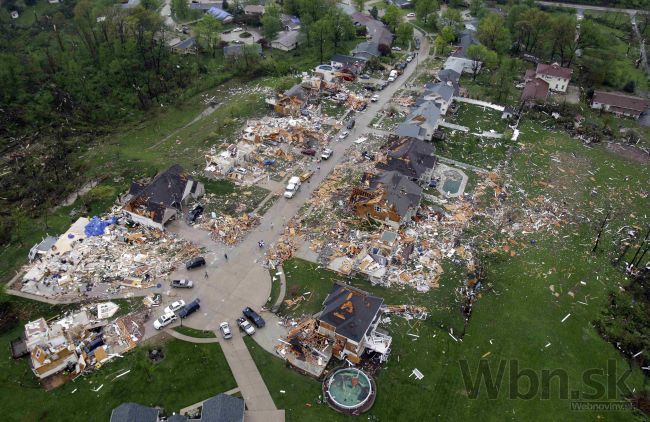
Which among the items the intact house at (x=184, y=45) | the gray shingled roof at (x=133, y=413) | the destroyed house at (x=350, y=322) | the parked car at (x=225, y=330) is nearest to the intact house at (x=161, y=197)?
the parked car at (x=225, y=330)

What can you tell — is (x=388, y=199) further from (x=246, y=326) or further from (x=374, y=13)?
(x=374, y=13)

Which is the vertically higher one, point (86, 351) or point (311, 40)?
point (311, 40)

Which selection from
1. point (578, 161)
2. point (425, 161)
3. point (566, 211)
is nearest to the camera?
A: point (566, 211)

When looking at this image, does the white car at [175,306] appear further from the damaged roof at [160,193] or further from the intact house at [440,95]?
the intact house at [440,95]

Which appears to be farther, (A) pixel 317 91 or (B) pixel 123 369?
(A) pixel 317 91

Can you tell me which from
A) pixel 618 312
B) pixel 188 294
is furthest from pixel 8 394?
pixel 618 312

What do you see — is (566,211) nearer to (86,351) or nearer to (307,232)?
(307,232)

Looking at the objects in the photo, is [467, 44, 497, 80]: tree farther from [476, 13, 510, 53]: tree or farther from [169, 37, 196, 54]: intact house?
[169, 37, 196, 54]: intact house

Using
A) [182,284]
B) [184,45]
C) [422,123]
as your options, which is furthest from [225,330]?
[184,45]
